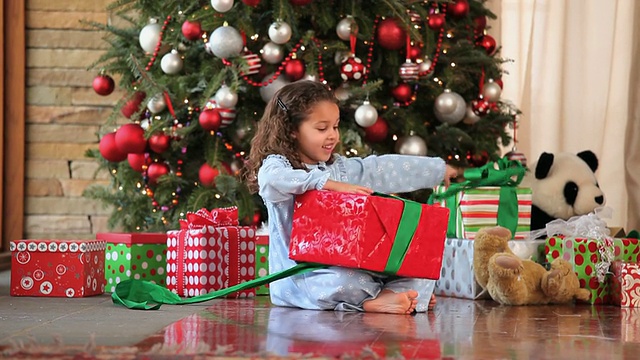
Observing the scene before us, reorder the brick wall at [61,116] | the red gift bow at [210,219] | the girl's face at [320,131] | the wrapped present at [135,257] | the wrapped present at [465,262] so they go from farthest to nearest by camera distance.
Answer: the brick wall at [61,116] < the wrapped present at [135,257] < the wrapped present at [465,262] < the red gift bow at [210,219] < the girl's face at [320,131]

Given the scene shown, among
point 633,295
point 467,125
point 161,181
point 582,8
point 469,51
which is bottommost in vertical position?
point 633,295

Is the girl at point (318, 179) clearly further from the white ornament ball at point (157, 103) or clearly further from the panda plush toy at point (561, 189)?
the panda plush toy at point (561, 189)

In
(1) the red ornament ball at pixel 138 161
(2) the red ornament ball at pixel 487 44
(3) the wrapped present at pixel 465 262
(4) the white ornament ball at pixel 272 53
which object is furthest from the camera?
(2) the red ornament ball at pixel 487 44

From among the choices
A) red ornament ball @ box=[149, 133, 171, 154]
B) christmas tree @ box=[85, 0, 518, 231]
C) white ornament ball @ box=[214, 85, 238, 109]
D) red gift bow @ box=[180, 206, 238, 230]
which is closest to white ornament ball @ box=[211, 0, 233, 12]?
christmas tree @ box=[85, 0, 518, 231]

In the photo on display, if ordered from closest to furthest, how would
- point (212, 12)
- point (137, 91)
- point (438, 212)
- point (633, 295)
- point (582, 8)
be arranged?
point (438, 212) < point (633, 295) < point (212, 12) < point (137, 91) < point (582, 8)

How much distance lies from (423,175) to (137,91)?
4.95 feet

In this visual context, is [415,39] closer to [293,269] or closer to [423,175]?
[423,175]

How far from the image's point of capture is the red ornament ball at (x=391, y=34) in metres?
3.54

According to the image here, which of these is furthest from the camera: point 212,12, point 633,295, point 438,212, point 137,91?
point 137,91

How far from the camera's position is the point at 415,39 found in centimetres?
354

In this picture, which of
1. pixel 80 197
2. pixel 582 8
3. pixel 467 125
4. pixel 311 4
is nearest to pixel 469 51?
pixel 467 125

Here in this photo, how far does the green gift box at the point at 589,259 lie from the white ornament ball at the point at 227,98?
1215 millimetres

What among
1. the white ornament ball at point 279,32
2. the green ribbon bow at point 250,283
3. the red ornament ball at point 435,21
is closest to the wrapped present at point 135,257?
the green ribbon bow at point 250,283

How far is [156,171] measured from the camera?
12.0 ft
